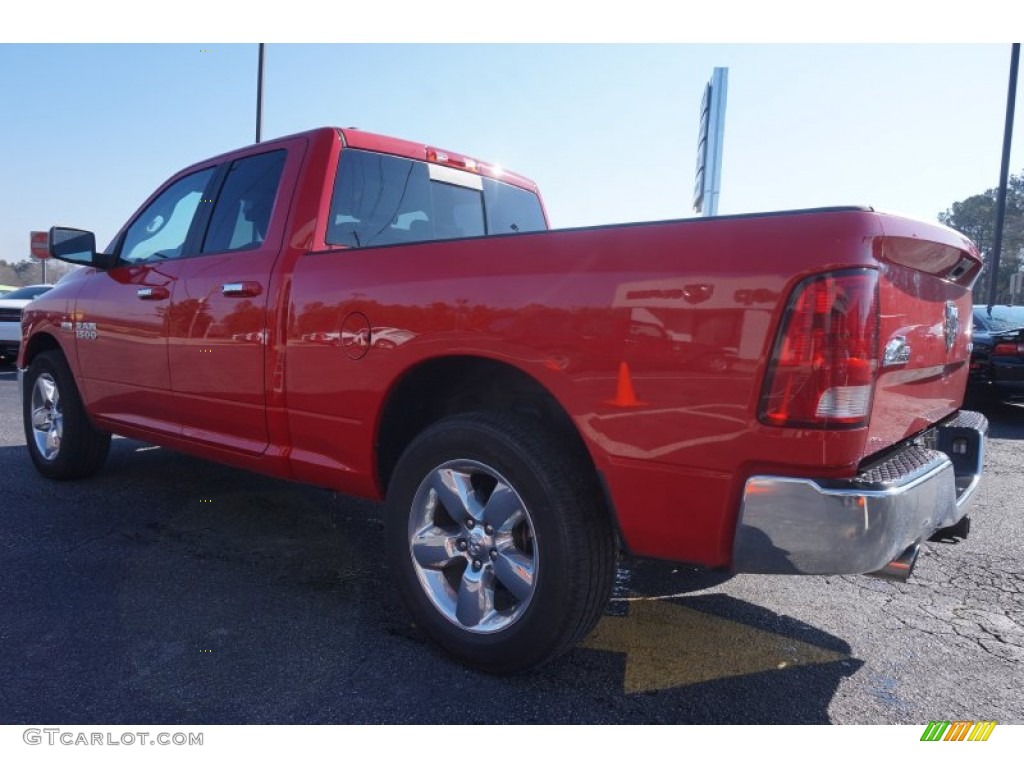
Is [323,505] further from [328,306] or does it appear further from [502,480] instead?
[502,480]

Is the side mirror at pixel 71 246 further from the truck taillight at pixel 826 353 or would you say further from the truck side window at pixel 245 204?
the truck taillight at pixel 826 353

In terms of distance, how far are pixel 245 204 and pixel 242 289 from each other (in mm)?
594

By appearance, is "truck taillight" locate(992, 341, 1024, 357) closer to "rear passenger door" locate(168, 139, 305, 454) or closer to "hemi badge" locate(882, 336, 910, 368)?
"hemi badge" locate(882, 336, 910, 368)

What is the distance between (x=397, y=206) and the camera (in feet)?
11.8

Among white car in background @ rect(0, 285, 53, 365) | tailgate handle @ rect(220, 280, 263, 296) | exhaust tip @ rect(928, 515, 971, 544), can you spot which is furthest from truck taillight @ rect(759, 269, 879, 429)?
white car in background @ rect(0, 285, 53, 365)

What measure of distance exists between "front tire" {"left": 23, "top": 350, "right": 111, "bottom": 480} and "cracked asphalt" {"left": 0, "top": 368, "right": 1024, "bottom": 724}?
63cm

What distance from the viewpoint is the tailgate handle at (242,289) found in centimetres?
317

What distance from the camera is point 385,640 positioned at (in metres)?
2.67

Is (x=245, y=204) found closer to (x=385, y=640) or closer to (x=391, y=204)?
(x=391, y=204)

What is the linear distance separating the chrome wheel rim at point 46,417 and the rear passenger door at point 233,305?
1669mm

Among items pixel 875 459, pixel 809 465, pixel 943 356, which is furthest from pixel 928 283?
pixel 809 465

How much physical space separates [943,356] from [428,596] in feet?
6.22

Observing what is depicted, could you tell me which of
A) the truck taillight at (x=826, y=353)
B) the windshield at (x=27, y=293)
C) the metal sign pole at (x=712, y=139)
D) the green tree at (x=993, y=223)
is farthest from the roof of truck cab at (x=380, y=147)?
the green tree at (x=993, y=223)
